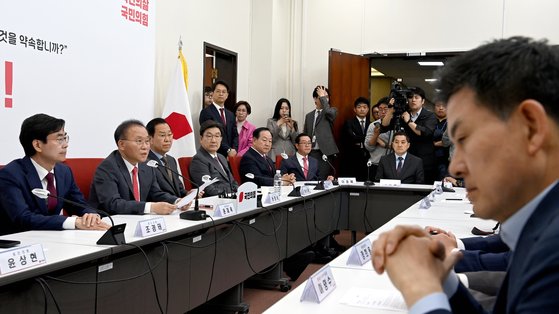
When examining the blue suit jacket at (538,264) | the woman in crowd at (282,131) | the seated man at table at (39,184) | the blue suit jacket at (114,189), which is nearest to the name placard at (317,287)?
the blue suit jacket at (538,264)

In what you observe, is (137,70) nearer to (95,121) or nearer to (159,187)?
(95,121)

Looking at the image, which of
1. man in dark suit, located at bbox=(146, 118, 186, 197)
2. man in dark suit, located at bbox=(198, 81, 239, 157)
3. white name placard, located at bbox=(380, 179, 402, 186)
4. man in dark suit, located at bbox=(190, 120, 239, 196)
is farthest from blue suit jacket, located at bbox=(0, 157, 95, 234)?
white name placard, located at bbox=(380, 179, 402, 186)

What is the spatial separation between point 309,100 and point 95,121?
4.14 metres

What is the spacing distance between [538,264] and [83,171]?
3.12 metres

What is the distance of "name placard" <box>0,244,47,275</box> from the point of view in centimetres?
160

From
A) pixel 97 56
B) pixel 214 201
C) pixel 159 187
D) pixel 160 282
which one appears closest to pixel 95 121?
pixel 97 56

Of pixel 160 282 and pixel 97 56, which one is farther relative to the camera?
pixel 97 56

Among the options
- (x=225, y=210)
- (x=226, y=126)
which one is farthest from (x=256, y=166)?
(x=225, y=210)

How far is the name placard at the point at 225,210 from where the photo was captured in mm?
2893

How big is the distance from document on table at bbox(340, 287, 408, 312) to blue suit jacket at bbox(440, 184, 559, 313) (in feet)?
2.15

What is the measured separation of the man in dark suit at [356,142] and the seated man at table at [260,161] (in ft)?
6.82

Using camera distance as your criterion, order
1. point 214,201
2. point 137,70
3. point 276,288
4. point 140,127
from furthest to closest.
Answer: point 137,70
point 276,288
point 214,201
point 140,127

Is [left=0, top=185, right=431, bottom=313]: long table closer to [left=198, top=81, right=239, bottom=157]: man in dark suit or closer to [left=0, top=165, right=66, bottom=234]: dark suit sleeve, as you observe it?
[left=0, top=165, right=66, bottom=234]: dark suit sleeve

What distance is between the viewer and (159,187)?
146 inches
